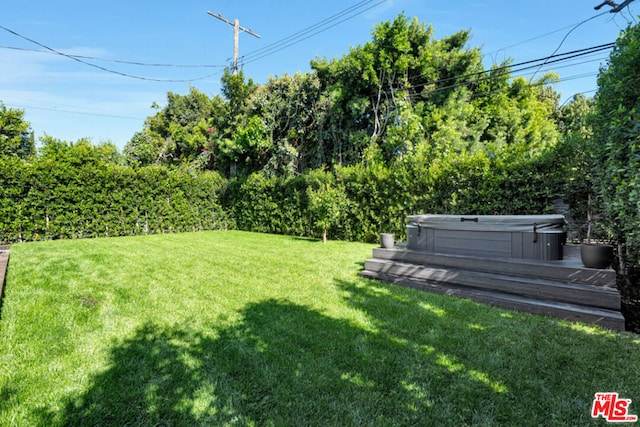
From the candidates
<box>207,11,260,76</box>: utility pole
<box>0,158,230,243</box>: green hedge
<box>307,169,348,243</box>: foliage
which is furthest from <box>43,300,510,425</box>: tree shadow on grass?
<box>207,11,260,76</box>: utility pole

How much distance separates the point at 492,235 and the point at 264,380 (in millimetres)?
4085

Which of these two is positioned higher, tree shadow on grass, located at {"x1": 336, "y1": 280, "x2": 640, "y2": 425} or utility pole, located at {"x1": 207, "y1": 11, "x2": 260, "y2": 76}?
utility pole, located at {"x1": 207, "y1": 11, "x2": 260, "y2": 76}

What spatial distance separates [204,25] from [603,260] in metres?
18.7

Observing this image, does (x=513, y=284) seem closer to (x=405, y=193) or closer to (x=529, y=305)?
(x=529, y=305)

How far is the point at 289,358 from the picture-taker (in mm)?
2533

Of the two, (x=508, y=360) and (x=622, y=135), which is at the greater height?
(x=622, y=135)

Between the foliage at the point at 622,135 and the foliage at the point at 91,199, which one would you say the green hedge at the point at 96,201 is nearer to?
the foliage at the point at 91,199

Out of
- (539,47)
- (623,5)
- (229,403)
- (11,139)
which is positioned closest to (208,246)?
(229,403)

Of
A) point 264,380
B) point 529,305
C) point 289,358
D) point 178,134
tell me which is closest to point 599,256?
point 529,305

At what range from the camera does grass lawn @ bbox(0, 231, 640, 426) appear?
6.18 ft

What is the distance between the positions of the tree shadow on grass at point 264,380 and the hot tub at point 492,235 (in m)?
2.73

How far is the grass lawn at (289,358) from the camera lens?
188 cm

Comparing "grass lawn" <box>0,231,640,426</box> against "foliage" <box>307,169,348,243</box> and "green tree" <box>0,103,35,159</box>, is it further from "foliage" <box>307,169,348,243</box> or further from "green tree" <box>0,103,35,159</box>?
"green tree" <box>0,103,35,159</box>

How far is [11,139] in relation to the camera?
2067cm
